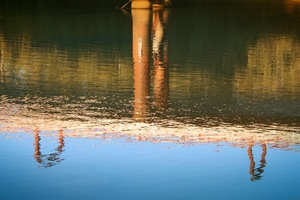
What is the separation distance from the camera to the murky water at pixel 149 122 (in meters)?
9.88

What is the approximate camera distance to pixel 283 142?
40.5 ft

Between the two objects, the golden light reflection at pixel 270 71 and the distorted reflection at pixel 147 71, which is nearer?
the distorted reflection at pixel 147 71

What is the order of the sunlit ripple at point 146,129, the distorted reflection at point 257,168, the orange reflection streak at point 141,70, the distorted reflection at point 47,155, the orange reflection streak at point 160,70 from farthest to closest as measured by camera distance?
the orange reflection streak at point 160,70
the orange reflection streak at point 141,70
the sunlit ripple at point 146,129
the distorted reflection at point 47,155
the distorted reflection at point 257,168

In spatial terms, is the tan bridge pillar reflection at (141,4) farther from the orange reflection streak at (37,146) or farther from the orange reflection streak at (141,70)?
the orange reflection streak at (37,146)

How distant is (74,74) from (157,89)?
3.57m

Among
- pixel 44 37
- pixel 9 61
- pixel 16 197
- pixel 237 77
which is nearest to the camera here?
pixel 16 197

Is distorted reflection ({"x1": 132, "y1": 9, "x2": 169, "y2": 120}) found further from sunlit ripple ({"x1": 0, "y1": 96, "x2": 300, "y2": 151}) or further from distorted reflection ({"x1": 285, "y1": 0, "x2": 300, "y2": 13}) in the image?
distorted reflection ({"x1": 285, "y1": 0, "x2": 300, "y2": 13})

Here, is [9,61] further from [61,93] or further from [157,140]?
[157,140]

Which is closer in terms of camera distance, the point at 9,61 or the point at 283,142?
the point at 283,142

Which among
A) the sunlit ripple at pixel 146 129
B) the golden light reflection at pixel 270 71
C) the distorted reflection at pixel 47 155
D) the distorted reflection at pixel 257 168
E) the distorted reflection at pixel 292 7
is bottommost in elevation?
the distorted reflection at pixel 257 168

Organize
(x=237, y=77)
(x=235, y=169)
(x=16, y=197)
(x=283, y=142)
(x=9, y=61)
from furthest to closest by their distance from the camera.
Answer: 1. (x=9, y=61)
2. (x=237, y=77)
3. (x=283, y=142)
4. (x=235, y=169)
5. (x=16, y=197)

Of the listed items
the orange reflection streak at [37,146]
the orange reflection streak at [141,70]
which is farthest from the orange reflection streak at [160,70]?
the orange reflection streak at [37,146]

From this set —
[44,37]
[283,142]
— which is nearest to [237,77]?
[283,142]

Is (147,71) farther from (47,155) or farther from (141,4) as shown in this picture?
(141,4)
